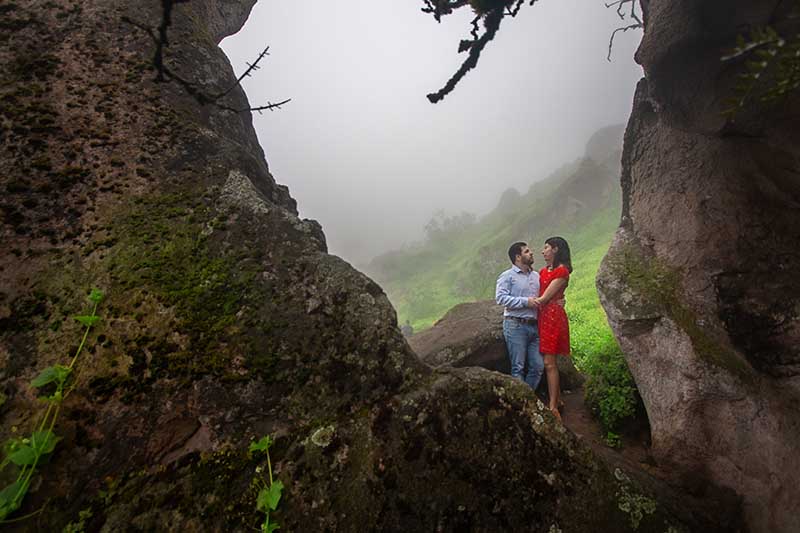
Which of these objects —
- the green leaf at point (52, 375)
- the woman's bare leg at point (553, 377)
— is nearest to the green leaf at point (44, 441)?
the green leaf at point (52, 375)

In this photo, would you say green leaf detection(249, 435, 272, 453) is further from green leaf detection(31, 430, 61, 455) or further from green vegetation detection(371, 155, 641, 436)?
green vegetation detection(371, 155, 641, 436)

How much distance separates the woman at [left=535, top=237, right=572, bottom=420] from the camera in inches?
231

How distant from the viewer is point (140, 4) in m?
4.70

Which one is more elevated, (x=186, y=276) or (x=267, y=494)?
(x=186, y=276)

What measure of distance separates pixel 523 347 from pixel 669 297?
92.4 inches

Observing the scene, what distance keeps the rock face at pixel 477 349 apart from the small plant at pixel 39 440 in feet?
23.3

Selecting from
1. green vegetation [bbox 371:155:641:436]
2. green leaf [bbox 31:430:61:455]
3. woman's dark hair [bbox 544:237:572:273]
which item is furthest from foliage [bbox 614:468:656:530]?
green leaf [bbox 31:430:61:455]

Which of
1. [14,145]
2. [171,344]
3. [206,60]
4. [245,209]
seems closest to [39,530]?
[171,344]

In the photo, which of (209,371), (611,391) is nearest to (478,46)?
(209,371)

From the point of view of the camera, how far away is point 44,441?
2.12 m

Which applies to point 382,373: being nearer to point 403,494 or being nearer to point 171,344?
point 403,494

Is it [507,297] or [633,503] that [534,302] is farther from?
[633,503]

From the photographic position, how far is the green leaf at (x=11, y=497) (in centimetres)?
194

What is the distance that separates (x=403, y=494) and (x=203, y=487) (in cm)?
140
